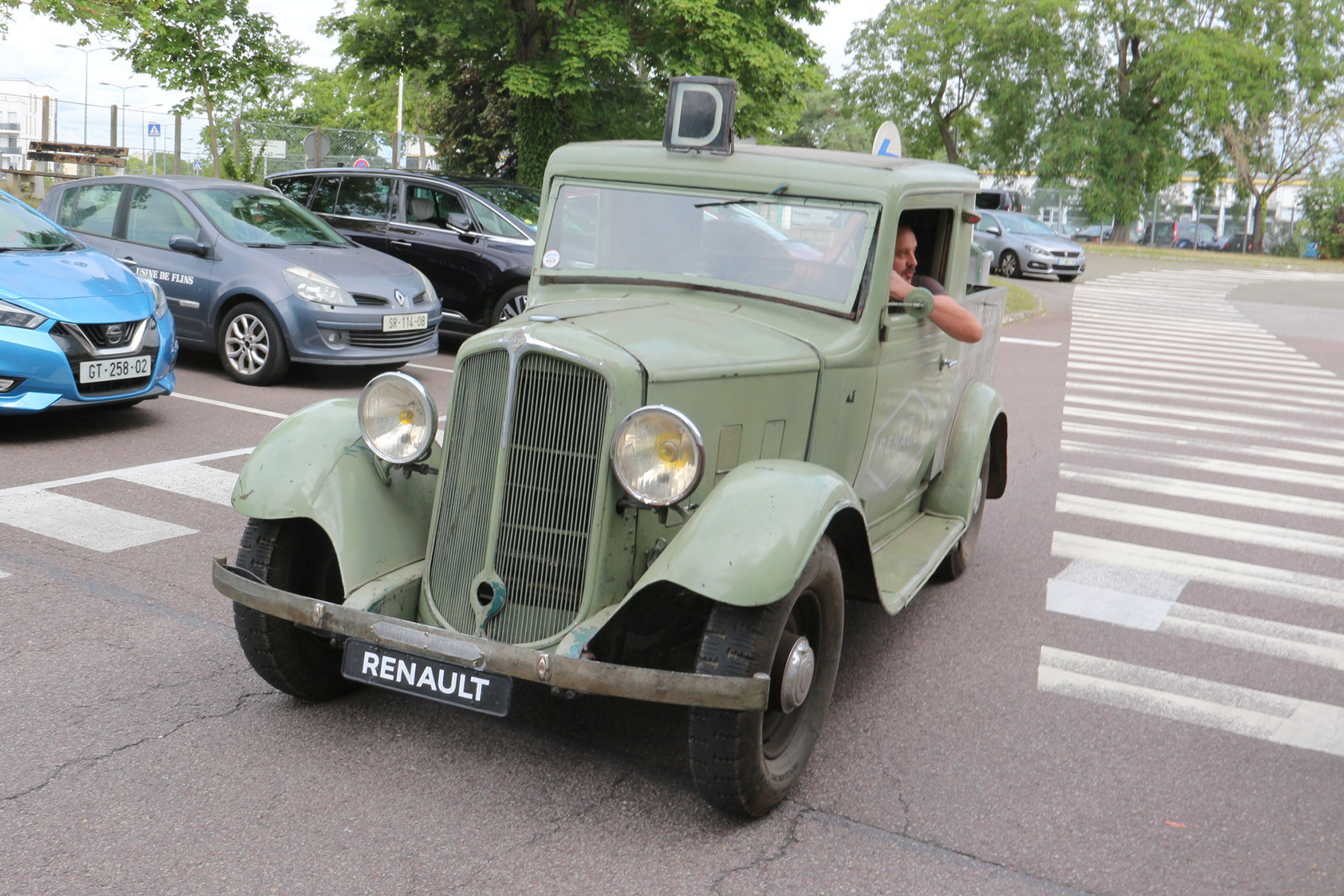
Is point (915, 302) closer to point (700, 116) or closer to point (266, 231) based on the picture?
point (700, 116)

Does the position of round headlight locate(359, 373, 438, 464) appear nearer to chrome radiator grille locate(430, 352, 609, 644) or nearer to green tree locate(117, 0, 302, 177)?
chrome radiator grille locate(430, 352, 609, 644)

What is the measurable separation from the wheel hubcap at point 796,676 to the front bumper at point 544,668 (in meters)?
0.29

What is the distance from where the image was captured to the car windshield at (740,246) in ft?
15.3

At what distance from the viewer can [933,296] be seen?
5016mm

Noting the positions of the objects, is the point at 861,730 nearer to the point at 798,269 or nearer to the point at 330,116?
the point at 798,269

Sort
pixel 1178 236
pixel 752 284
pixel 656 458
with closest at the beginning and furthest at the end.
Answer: pixel 656 458
pixel 752 284
pixel 1178 236

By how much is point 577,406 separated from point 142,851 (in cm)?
169

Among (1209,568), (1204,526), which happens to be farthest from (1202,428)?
(1209,568)

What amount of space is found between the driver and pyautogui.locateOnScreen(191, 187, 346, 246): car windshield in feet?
24.4

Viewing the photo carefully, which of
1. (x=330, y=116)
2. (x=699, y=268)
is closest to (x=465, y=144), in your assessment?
(x=330, y=116)

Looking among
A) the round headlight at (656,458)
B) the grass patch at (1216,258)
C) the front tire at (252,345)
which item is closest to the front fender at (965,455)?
the round headlight at (656,458)

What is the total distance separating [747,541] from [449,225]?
32.1ft

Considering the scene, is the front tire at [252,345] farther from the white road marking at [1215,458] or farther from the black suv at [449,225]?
the white road marking at [1215,458]

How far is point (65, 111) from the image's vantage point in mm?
27109
